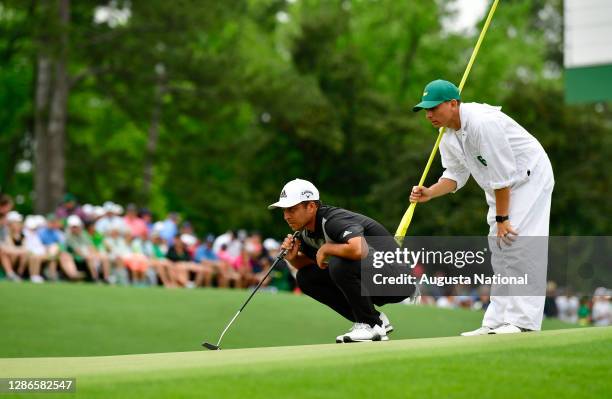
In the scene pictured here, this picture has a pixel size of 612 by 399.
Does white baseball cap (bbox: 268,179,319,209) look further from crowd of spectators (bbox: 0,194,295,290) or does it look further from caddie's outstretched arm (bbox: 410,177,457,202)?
crowd of spectators (bbox: 0,194,295,290)

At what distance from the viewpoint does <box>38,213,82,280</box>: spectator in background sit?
18.3 meters

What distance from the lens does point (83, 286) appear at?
54.8ft

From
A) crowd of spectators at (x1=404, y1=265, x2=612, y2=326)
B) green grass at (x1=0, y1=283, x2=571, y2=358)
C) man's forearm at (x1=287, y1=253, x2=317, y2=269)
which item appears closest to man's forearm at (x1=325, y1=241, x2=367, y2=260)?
man's forearm at (x1=287, y1=253, x2=317, y2=269)

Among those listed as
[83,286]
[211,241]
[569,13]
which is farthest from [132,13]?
[569,13]

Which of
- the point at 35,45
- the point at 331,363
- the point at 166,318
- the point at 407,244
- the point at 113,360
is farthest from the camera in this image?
the point at 35,45

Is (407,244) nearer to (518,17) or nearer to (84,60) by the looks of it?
(84,60)

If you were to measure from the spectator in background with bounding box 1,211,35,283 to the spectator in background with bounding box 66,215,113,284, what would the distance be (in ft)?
3.00

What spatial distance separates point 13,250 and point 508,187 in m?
12.1

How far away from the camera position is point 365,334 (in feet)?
27.5

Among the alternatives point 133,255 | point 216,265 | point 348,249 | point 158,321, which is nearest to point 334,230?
point 348,249

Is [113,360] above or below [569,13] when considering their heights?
below

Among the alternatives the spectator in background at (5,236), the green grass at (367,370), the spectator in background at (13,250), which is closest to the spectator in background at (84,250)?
the spectator in background at (13,250)

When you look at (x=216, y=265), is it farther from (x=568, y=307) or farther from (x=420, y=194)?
(x=420, y=194)

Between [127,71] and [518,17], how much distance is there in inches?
1065
